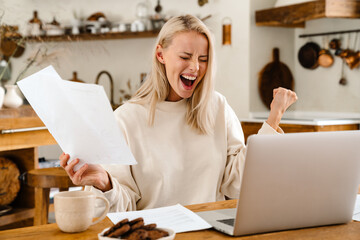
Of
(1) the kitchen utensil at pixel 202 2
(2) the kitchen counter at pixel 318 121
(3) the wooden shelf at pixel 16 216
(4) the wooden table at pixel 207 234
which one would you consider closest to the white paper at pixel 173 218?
(4) the wooden table at pixel 207 234

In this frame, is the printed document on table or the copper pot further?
the copper pot

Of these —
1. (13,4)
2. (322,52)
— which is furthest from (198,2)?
(13,4)

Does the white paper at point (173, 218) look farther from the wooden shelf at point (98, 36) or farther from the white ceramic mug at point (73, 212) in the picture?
the wooden shelf at point (98, 36)

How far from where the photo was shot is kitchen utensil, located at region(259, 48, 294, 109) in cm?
473

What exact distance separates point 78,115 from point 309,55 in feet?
12.7

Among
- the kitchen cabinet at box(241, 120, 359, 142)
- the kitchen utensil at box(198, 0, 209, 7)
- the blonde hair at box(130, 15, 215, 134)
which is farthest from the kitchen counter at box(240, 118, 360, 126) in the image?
the blonde hair at box(130, 15, 215, 134)

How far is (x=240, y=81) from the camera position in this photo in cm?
474

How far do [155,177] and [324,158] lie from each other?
75 centimetres

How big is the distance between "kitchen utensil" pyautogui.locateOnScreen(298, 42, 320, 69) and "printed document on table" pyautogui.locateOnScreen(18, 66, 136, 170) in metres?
3.74

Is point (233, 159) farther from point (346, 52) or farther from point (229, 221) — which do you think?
point (346, 52)

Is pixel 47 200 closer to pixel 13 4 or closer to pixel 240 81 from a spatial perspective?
pixel 240 81

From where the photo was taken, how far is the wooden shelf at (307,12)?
397cm

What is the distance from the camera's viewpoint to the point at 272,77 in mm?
4781

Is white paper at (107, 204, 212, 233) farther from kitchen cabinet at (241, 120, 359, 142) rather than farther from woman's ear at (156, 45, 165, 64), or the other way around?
kitchen cabinet at (241, 120, 359, 142)
